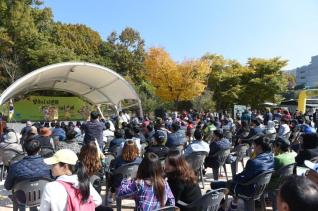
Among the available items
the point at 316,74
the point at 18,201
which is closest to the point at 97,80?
the point at 18,201

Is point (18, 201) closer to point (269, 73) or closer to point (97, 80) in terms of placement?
point (97, 80)

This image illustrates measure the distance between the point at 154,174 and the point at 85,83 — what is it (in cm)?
2190

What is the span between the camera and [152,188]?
4.02m

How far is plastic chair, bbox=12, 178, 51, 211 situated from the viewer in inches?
193

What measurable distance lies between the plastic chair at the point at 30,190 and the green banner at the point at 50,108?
82.9 ft

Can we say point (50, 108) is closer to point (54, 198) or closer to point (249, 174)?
→ point (249, 174)

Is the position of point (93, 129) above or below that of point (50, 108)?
below

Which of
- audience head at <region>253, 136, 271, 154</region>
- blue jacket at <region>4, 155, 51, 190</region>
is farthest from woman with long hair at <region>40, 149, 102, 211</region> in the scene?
audience head at <region>253, 136, 271, 154</region>

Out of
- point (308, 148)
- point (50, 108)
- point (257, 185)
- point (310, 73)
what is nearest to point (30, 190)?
point (257, 185)

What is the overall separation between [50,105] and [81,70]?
9307mm

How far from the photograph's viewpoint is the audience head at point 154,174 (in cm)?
399

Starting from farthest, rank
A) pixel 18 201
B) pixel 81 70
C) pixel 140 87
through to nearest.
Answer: pixel 140 87
pixel 81 70
pixel 18 201

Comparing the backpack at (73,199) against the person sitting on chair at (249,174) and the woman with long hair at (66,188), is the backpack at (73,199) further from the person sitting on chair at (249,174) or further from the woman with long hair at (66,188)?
the person sitting on chair at (249,174)

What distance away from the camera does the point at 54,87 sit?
2752 cm
